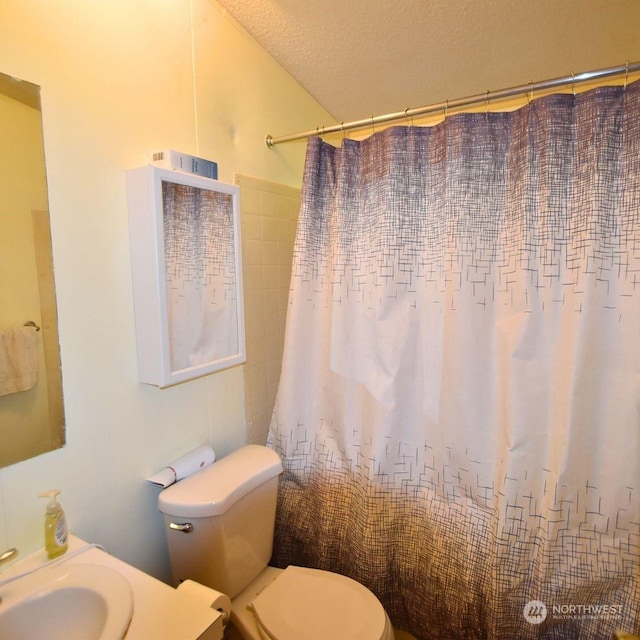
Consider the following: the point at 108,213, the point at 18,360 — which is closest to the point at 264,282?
the point at 108,213

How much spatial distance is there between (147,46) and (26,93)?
41cm

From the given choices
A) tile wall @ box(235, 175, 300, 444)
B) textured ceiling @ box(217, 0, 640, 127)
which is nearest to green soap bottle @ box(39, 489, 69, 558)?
tile wall @ box(235, 175, 300, 444)

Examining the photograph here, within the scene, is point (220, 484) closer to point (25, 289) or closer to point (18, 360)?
point (18, 360)

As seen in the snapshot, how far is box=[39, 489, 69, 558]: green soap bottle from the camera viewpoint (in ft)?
2.97

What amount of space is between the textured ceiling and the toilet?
62.6 inches

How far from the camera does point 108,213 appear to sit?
105cm

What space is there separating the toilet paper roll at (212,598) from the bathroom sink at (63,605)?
0.42ft

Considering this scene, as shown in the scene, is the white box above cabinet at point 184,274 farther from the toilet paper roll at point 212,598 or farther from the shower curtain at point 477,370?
the toilet paper roll at point 212,598

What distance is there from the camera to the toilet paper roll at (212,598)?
837 mm

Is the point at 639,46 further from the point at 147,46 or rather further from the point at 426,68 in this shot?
the point at 147,46

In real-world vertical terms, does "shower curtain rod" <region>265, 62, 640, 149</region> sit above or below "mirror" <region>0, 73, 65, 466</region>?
above

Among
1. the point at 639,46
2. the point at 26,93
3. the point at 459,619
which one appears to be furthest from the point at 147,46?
the point at 459,619

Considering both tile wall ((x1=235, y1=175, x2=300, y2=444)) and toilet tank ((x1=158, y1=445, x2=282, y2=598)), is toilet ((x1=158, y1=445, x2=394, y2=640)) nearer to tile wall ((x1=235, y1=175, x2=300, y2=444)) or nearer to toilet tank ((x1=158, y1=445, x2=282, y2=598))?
toilet tank ((x1=158, y1=445, x2=282, y2=598))

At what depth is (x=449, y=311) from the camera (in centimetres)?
130
